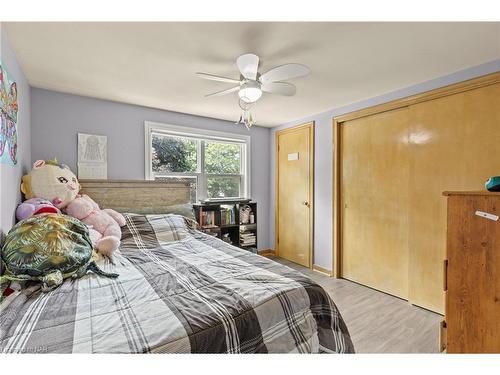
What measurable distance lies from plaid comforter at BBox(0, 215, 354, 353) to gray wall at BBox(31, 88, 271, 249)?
1595 mm

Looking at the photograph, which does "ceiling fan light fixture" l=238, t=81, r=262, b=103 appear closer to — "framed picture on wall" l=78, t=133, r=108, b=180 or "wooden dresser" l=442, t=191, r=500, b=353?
"wooden dresser" l=442, t=191, r=500, b=353

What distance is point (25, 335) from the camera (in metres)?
0.85

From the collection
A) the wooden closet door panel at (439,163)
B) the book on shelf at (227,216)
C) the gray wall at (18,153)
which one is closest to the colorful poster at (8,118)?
the gray wall at (18,153)

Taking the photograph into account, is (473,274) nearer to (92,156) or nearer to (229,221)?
(229,221)

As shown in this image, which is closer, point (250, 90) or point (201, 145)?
point (250, 90)

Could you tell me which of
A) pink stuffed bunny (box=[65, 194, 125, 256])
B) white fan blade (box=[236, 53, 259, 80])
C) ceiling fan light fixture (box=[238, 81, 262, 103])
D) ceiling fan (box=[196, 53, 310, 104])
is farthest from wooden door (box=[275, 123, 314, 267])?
pink stuffed bunny (box=[65, 194, 125, 256])

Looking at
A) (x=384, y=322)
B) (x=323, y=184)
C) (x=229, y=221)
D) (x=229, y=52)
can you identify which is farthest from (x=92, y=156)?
(x=384, y=322)

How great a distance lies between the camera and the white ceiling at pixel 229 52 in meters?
1.48

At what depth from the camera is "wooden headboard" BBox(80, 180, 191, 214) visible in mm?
2629

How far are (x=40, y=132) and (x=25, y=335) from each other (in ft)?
7.64

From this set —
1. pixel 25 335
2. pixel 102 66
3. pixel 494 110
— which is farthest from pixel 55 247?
pixel 494 110

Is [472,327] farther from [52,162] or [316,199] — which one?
[52,162]

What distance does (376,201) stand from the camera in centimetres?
278

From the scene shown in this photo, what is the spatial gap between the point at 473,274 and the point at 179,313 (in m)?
1.78
